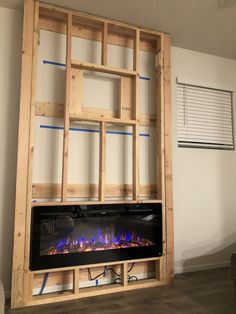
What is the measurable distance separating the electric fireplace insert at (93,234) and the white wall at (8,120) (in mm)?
322

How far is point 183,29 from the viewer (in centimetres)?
304

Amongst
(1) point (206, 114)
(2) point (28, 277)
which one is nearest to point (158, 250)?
(2) point (28, 277)

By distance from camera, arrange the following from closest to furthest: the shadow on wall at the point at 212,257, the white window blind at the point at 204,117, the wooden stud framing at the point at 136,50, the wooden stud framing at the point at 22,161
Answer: the wooden stud framing at the point at 22,161
the wooden stud framing at the point at 136,50
the shadow on wall at the point at 212,257
the white window blind at the point at 204,117

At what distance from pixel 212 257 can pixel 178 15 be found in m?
2.85

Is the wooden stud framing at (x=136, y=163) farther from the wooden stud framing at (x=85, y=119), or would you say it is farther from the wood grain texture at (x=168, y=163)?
the wood grain texture at (x=168, y=163)

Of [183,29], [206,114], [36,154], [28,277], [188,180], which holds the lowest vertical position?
[28,277]

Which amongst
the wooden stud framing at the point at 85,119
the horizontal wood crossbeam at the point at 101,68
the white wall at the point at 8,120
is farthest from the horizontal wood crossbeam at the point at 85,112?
the horizontal wood crossbeam at the point at 101,68

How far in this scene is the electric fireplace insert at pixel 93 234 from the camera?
235 cm

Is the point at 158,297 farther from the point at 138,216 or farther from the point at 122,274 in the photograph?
the point at 138,216

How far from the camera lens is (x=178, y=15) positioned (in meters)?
2.78

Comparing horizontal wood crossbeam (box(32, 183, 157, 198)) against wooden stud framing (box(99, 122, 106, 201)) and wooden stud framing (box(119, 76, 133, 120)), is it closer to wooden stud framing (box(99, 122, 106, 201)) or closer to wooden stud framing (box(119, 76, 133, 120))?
wooden stud framing (box(99, 122, 106, 201))

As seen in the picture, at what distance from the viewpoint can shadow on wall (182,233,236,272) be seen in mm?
3176

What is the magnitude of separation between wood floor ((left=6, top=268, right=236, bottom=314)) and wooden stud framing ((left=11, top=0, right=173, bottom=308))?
12 cm

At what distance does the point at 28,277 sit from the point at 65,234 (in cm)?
47
